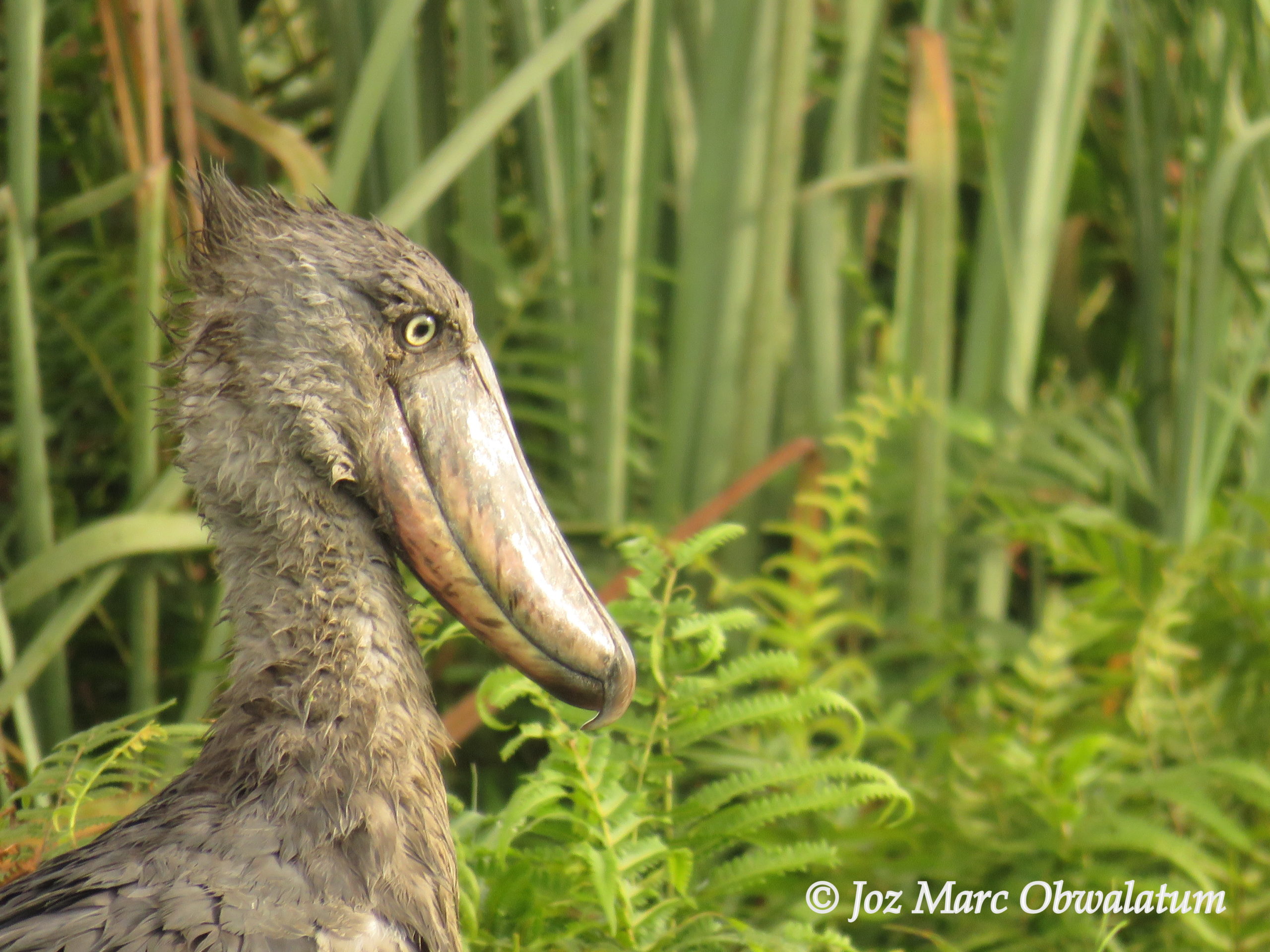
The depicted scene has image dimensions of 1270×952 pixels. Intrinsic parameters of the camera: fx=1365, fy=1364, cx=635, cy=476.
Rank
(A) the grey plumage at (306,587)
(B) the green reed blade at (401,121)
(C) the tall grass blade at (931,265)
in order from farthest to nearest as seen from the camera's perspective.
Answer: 1. (C) the tall grass blade at (931,265)
2. (B) the green reed blade at (401,121)
3. (A) the grey plumage at (306,587)

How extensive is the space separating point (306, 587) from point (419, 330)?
26 centimetres

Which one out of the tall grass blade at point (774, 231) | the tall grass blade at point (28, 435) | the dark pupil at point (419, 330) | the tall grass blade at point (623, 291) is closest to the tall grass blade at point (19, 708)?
the tall grass blade at point (28, 435)

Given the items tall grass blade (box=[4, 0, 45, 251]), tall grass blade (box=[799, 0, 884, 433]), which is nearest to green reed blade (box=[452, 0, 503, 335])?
tall grass blade (box=[799, 0, 884, 433])

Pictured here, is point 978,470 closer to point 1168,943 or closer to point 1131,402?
point 1131,402

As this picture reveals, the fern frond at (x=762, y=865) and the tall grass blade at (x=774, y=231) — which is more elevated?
the tall grass blade at (x=774, y=231)

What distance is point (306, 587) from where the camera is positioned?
123cm

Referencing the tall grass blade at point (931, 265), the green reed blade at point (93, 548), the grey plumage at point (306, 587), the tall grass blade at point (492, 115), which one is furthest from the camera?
the tall grass blade at point (931, 265)

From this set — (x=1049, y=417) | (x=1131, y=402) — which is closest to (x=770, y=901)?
(x=1049, y=417)

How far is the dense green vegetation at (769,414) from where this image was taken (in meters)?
1.94

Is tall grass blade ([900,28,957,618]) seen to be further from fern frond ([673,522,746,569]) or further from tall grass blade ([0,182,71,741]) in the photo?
tall grass blade ([0,182,71,741])

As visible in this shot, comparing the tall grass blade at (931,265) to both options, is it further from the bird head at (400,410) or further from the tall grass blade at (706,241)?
the bird head at (400,410)

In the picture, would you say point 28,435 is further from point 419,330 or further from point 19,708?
point 419,330

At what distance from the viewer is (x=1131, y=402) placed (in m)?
2.93

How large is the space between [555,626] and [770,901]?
97cm
